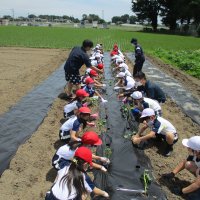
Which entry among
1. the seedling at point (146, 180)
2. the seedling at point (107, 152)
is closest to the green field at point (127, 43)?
the seedling at point (107, 152)

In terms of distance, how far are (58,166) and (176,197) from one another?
6.18 feet

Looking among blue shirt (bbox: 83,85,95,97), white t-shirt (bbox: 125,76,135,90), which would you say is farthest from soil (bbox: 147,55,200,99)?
blue shirt (bbox: 83,85,95,97)

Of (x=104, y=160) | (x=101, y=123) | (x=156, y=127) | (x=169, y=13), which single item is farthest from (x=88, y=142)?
(x=169, y=13)

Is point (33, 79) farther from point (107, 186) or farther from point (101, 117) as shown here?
point (107, 186)

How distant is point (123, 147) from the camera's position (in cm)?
661

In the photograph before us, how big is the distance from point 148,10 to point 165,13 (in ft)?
14.4

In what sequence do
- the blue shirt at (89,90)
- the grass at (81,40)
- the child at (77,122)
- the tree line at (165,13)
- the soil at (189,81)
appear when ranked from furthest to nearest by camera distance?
the tree line at (165,13)
the grass at (81,40)
the soil at (189,81)
the blue shirt at (89,90)
the child at (77,122)

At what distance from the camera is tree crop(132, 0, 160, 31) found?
76.6 meters

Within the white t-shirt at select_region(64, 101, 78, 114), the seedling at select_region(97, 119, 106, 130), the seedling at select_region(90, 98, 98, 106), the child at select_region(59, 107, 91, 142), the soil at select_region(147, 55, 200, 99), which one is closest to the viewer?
the child at select_region(59, 107, 91, 142)

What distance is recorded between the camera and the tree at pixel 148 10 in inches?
3014

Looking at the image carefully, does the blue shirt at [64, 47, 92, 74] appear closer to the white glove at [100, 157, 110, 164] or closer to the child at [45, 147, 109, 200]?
the white glove at [100, 157, 110, 164]

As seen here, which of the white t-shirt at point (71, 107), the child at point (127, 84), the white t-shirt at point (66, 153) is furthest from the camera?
the child at point (127, 84)

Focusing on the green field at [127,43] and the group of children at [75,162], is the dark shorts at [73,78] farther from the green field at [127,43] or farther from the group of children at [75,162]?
the green field at [127,43]

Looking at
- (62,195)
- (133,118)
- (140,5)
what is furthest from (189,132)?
(140,5)
